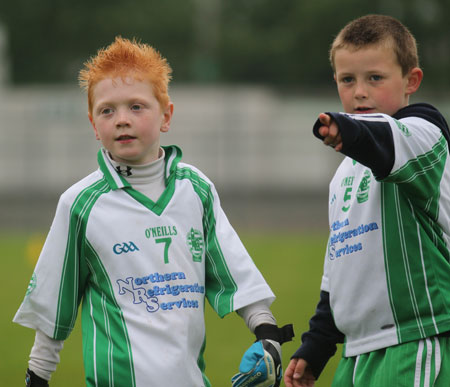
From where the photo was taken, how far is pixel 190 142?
27875mm

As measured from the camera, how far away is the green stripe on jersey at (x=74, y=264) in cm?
323

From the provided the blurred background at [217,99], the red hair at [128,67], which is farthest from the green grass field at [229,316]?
the red hair at [128,67]

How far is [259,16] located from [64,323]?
45.5 m

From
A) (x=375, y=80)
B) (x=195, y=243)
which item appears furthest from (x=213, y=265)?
(x=375, y=80)

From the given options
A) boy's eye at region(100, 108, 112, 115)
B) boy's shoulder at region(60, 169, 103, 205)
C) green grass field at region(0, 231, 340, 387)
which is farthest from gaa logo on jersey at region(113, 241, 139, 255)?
green grass field at region(0, 231, 340, 387)

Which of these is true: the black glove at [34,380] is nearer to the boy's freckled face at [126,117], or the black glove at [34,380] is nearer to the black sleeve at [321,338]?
the boy's freckled face at [126,117]

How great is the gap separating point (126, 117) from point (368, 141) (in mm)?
916

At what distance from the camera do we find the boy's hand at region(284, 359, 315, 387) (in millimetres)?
3662

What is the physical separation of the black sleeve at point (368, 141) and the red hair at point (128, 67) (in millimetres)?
849

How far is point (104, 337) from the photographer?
3.18m

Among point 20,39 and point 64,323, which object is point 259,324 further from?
point 20,39

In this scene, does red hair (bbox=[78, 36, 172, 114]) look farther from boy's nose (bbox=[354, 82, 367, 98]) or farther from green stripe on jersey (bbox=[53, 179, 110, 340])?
boy's nose (bbox=[354, 82, 367, 98])

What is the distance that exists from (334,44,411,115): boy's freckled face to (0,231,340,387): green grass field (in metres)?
3.33

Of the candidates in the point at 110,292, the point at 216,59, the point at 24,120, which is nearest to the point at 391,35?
the point at 110,292
